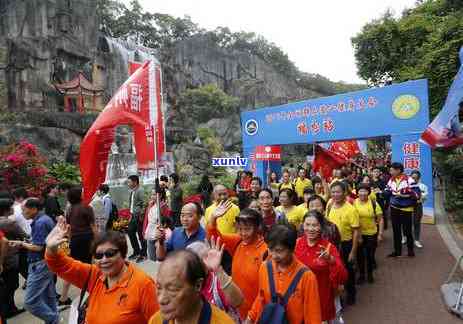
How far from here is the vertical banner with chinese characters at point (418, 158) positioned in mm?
9452

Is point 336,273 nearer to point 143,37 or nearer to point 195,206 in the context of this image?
point 195,206

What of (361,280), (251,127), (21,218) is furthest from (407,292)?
(251,127)

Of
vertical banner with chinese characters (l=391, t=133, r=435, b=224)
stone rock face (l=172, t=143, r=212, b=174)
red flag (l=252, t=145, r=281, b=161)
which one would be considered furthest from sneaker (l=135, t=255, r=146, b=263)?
stone rock face (l=172, t=143, r=212, b=174)

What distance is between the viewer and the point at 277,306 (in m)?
2.22

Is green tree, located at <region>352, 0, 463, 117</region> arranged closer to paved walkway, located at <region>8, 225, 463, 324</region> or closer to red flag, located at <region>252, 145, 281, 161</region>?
red flag, located at <region>252, 145, 281, 161</region>

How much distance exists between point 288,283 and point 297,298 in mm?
99

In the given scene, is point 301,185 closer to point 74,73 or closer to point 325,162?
point 325,162

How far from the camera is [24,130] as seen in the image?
21.2 metres

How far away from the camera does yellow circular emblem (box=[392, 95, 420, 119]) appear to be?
31.7 ft

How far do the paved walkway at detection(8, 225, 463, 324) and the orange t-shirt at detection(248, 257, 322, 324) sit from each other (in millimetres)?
2336

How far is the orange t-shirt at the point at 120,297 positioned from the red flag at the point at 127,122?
4.31 feet

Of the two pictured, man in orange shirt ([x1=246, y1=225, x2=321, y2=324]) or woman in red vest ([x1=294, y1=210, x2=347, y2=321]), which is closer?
man in orange shirt ([x1=246, y1=225, x2=321, y2=324])

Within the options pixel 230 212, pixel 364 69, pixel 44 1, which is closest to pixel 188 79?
pixel 44 1

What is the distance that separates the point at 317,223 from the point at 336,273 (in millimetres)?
394
